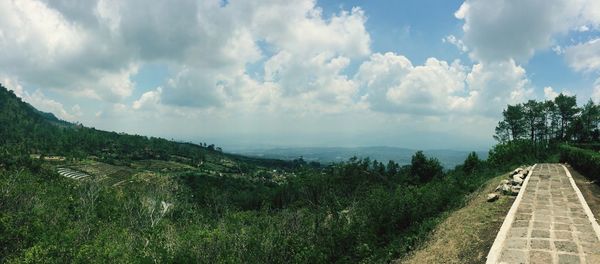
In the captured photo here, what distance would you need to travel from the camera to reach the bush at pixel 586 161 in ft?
68.3

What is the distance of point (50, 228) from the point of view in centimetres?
2709

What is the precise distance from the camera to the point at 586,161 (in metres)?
23.6

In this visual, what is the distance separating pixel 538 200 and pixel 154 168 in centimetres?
12736

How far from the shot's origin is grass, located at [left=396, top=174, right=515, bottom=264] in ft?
39.2

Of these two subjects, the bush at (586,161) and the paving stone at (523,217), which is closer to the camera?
the paving stone at (523,217)

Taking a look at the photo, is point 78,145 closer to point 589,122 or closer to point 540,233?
point 589,122

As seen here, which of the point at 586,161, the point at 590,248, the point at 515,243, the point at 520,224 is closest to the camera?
A: the point at 590,248

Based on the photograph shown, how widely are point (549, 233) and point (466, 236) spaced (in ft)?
8.32

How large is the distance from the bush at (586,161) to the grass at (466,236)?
7.44 metres

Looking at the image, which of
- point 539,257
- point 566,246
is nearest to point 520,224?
point 566,246

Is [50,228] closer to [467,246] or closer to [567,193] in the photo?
[467,246]

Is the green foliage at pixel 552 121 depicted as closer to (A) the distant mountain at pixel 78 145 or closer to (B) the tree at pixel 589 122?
(B) the tree at pixel 589 122

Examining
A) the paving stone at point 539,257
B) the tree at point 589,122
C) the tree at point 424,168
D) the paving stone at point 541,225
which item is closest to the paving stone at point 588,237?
the paving stone at point 541,225

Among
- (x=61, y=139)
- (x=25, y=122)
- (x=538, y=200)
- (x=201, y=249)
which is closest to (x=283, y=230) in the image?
(x=201, y=249)
